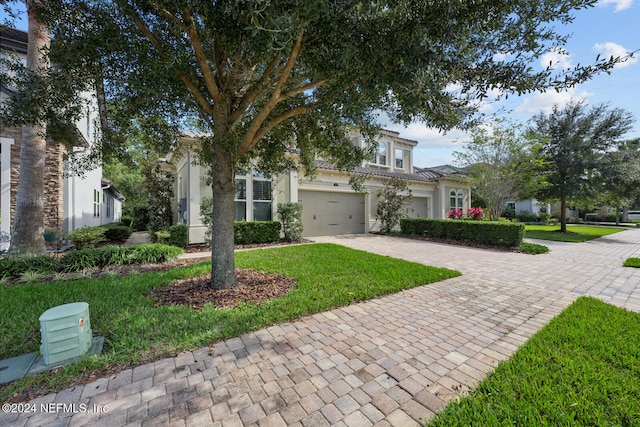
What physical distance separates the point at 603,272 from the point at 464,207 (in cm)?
1401

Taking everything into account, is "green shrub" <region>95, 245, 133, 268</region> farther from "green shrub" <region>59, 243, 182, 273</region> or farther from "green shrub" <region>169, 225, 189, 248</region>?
"green shrub" <region>169, 225, 189, 248</region>

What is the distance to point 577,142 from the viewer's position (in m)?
14.8

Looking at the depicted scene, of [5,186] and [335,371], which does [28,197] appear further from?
[335,371]

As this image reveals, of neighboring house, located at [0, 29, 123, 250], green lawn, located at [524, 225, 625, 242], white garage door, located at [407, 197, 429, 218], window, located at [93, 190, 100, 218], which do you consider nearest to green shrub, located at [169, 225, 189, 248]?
neighboring house, located at [0, 29, 123, 250]

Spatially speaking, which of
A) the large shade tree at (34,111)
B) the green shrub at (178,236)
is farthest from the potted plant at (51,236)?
the green shrub at (178,236)

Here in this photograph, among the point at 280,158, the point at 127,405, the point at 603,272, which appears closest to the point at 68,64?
the point at 280,158

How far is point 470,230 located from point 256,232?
9366 millimetres

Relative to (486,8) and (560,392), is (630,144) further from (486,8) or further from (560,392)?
(560,392)

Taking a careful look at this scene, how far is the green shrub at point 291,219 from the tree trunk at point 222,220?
647 centimetres

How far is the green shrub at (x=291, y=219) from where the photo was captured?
450 inches

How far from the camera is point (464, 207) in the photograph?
19938 mm

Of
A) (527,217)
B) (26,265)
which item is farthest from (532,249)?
(527,217)

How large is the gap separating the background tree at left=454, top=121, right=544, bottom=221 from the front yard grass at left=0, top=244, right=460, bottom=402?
9.04 m

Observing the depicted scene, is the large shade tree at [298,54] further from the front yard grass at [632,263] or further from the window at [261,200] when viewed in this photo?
the front yard grass at [632,263]
